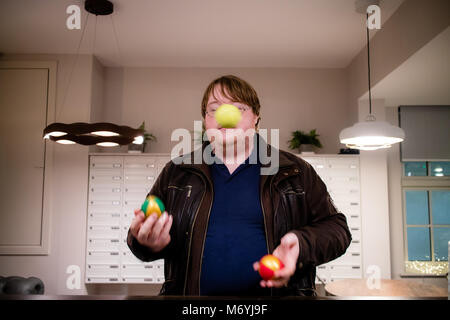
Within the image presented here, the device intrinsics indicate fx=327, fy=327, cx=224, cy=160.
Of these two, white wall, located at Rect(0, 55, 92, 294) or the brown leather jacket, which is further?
white wall, located at Rect(0, 55, 92, 294)

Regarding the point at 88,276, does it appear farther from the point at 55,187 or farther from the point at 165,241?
the point at 165,241

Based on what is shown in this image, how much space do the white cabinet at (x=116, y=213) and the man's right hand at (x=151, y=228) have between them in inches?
Answer: 126

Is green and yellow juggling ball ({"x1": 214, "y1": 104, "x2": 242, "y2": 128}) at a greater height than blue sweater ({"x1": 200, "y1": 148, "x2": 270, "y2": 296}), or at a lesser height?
greater

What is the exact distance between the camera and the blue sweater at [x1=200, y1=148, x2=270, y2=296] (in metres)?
1.07

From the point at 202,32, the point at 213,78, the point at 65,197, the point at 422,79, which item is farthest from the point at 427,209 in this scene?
the point at 65,197

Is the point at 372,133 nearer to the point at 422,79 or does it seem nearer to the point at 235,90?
the point at 422,79

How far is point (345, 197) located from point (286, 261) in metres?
3.50

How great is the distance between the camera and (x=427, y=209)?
Answer: 4.48 meters

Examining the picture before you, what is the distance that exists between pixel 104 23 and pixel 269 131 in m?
2.44

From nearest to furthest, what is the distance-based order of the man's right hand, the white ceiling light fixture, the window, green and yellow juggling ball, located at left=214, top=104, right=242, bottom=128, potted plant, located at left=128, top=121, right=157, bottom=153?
the man's right hand
green and yellow juggling ball, located at left=214, top=104, right=242, bottom=128
the white ceiling light fixture
potted plant, located at left=128, top=121, right=157, bottom=153
the window

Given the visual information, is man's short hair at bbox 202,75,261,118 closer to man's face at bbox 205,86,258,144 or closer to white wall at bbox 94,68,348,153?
man's face at bbox 205,86,258,144

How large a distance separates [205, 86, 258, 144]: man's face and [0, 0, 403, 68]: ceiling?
226 cm

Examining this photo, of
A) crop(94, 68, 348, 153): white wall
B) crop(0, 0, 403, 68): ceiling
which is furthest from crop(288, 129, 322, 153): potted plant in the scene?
crop(0, 0, 403, 68): ceiling
